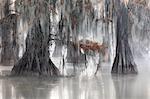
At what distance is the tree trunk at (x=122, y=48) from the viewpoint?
20.2 m

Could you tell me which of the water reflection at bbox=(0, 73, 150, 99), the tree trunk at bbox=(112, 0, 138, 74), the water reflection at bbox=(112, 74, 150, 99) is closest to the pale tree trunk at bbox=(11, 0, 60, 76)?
the water reflection at bbox=(0, 73, 150, 99)

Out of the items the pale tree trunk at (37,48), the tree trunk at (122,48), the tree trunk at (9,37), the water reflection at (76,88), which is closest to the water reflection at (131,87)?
the water reflection at (76,88)

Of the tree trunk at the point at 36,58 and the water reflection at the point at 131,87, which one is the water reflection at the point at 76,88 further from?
the tree trunk at the point at 36,58

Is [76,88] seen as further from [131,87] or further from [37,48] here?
[37,48]

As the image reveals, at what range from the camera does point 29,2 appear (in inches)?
715

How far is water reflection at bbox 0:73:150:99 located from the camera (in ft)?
43.6

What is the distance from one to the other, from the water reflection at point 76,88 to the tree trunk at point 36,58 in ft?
1.76

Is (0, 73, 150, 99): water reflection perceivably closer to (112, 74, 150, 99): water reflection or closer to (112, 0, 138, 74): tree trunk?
(112, 74, 150, 99): water reflection

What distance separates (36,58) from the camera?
18.0 metres

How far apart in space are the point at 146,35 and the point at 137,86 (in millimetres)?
12955

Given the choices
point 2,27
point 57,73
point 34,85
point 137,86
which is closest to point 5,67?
point 2,27

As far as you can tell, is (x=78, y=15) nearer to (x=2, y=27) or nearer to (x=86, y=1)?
(x=86, y=1)

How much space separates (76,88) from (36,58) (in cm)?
334

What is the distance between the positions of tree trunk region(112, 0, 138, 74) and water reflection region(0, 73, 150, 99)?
1.22 m
